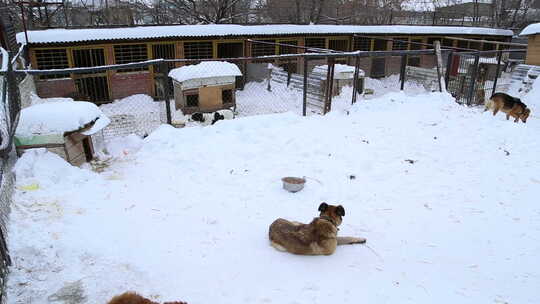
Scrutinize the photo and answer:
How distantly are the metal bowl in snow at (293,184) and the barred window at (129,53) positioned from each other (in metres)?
11.6

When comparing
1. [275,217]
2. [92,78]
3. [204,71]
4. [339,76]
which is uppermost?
[204,71]

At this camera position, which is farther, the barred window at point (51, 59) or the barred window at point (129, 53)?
the barred window at point (129, 53)

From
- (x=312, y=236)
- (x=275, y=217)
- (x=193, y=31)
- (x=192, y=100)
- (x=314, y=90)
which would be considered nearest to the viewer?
(x=312, y=236)

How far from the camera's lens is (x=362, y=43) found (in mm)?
19875

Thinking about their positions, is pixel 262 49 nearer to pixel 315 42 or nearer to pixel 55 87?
pixel 315 42

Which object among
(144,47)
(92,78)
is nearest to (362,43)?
(144,47)

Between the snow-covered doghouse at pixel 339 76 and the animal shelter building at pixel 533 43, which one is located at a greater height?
the animal shelter building at pixel 533 43

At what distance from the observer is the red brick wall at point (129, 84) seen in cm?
1462

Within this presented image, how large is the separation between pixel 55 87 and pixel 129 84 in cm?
262

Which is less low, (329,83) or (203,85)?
(329,83)

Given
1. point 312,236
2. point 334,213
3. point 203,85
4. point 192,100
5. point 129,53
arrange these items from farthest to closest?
point 129,53, point 192,100, point 203,85, point 334,213, point 312,236

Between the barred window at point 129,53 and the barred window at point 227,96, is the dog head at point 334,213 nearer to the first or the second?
the barred window at point 227,96

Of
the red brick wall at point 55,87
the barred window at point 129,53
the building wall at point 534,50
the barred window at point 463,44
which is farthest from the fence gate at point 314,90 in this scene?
the barred window at point 463,44

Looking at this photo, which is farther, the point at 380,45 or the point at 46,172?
the point at 380,45
